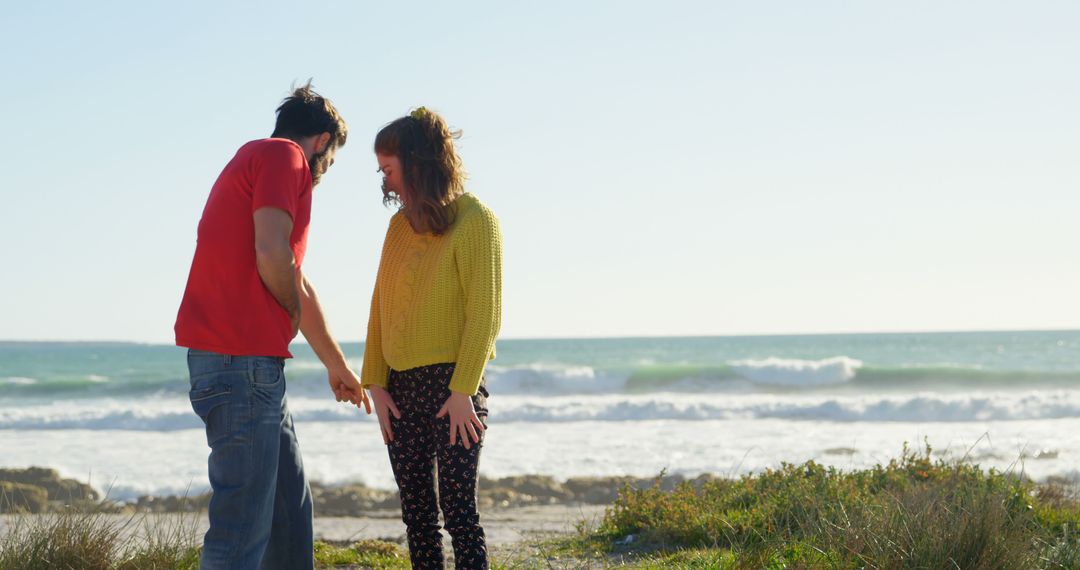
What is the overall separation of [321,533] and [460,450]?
4.37m

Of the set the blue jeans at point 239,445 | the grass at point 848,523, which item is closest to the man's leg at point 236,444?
the blue jeans at point 239,445

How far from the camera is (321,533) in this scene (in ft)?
22.6

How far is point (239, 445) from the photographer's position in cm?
268

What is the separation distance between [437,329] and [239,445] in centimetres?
67

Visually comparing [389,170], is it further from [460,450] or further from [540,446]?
[540,446]

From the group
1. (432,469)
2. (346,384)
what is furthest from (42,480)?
(432,469)

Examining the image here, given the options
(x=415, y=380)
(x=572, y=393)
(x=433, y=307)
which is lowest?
(x=572, y=393)

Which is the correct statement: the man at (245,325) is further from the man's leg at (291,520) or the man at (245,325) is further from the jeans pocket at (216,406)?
the man's leg at (291,520)

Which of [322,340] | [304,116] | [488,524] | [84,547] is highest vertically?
[304,116]

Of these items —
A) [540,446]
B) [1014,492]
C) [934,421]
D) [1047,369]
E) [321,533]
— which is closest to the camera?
[1014,492]

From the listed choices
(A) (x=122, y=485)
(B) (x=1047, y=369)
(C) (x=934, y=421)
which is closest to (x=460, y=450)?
(A) (x=122, y=485)

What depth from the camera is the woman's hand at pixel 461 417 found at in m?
2.85

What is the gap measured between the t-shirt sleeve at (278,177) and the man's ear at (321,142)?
19cm

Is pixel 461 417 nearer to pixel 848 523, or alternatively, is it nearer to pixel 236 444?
pixel 236 444
